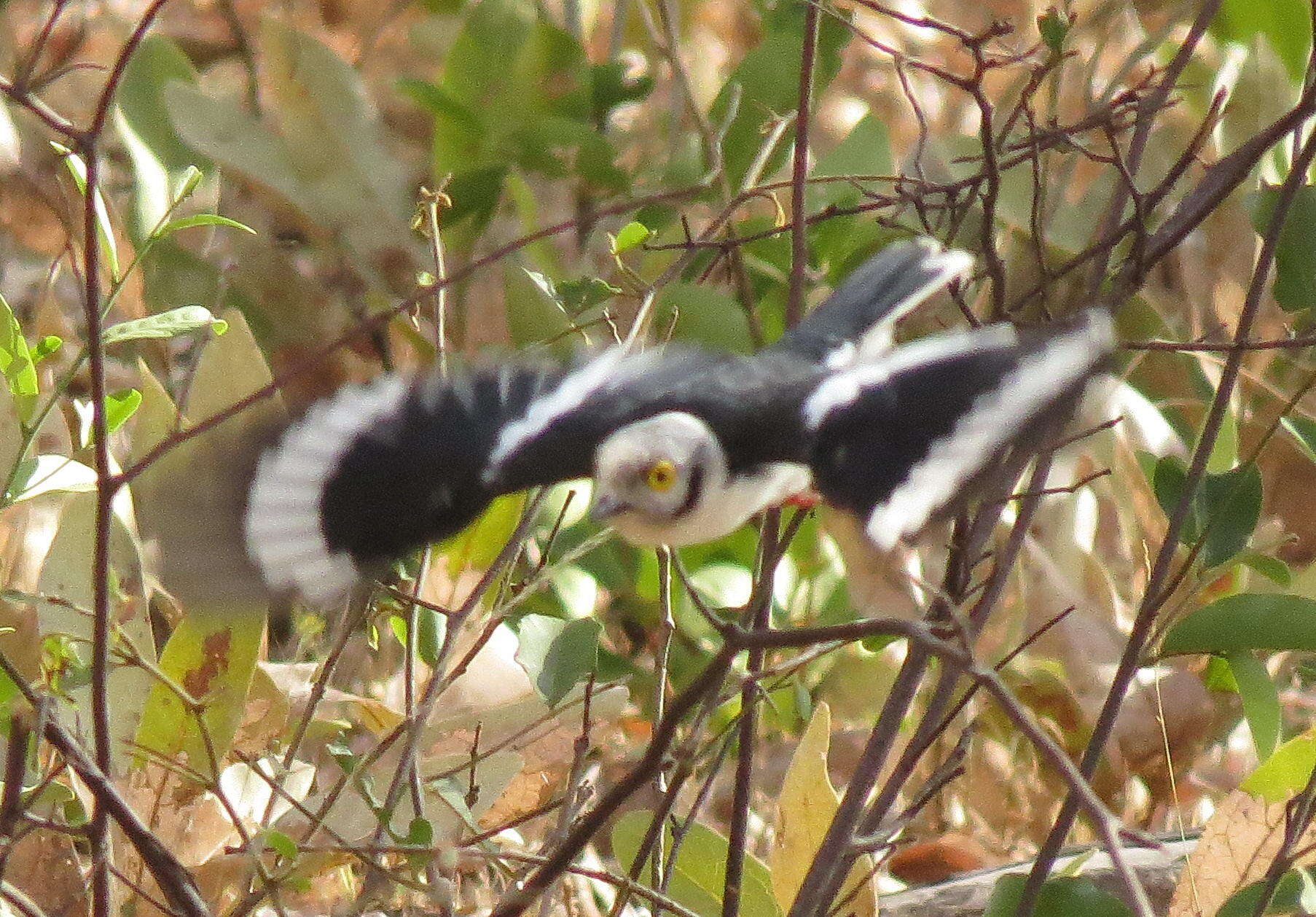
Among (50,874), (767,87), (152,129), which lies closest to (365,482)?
(50,874)

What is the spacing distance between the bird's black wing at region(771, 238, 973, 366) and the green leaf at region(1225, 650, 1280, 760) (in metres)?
0.39

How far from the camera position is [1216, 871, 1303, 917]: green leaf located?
1.14 metres

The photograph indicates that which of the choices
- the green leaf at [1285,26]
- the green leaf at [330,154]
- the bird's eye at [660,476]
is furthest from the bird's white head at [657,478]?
the green leaf at [330,154]

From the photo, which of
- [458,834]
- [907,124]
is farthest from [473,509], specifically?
[907,124]

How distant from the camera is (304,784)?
1386mm

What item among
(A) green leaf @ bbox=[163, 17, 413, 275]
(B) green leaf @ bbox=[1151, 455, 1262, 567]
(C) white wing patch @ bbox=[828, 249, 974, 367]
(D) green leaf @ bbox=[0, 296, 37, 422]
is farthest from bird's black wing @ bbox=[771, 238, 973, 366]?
(A) green leaf @ bbox=[163, 17, 413, 275]

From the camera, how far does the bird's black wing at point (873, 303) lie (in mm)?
1396

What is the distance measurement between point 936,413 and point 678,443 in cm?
18

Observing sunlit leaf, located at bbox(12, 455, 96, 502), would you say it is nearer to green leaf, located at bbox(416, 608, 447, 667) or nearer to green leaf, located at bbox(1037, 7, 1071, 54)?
green leaf, located at bbox(416, 608, 447, 667)

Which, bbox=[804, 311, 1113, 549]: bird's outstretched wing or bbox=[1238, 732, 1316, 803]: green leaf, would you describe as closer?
bbox=[804, 311, 1113, 549]: bird's outstretched wing

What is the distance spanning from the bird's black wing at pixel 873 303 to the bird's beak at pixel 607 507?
0.23 m

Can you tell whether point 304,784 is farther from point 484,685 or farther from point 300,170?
point 300,170

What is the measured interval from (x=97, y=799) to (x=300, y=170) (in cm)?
173

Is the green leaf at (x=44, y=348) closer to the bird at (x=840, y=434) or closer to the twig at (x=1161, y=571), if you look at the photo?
the bird at (x=840, y=434)
